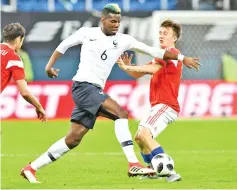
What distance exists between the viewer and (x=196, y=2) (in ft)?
86.2

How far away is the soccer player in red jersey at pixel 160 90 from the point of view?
34.5 feet

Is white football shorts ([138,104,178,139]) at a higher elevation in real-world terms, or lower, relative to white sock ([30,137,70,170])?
higher

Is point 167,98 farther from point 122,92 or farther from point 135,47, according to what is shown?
point 122,92

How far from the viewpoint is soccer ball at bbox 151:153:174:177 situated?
1019cm

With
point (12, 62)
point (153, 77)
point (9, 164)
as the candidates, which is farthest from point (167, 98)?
point (9, 164)

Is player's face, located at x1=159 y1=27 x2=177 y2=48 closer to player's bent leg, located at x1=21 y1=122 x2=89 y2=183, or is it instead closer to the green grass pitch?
player's bent leg, located at x1=21 y1=122 x2=89 y2=183

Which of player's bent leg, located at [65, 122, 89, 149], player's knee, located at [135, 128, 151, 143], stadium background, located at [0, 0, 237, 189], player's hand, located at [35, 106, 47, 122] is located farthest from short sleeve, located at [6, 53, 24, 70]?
stadium background, located at [0, 0, 237, 189]

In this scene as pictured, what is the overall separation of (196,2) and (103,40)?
16169mm

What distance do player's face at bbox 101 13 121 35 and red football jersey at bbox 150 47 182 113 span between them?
65cm

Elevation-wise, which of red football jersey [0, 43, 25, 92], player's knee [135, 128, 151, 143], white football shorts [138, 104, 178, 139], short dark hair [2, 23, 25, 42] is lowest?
player's knee [135, 128, 151, 143]

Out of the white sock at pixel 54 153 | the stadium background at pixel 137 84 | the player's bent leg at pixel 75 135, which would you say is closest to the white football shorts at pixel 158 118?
the player's bent leg at pixel 75 135

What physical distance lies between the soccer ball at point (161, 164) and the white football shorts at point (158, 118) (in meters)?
0.40

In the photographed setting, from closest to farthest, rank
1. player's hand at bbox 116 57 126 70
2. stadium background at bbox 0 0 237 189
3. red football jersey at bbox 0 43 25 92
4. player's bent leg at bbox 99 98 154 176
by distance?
1. red football jersey at bbox 0 43 25 92
2. player's bent leg at bbox 99 98 154 176
3. player's hand at bbox 116 57 126 70
4. stadium background at bbox 0 0 237 189

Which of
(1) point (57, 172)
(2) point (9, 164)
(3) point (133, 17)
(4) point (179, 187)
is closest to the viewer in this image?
(4) point (179, 187)
